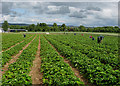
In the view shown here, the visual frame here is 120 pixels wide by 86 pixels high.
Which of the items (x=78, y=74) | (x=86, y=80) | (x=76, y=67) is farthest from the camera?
(x=76, y=67)

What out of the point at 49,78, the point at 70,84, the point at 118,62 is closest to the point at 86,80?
the point at 70,84

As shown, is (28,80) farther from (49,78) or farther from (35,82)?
(49,78)

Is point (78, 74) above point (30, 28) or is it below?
below

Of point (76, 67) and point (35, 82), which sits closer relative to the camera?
point (35, 82)

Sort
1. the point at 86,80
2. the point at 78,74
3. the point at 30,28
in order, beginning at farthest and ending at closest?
the point at 30,28, the point at 78,74, the point at 86,80

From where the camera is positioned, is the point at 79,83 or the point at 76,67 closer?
the point at 79,83

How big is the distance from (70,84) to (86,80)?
1.56 metres

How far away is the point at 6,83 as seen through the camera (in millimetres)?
5754

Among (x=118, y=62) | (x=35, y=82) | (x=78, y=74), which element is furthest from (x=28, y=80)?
(x=118, y=62)

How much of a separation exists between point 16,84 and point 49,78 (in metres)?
1.83

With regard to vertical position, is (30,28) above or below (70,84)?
above

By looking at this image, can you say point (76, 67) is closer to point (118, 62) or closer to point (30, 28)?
point (118, 62)

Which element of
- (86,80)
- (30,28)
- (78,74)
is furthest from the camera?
(30,28)

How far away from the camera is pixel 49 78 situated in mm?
6613
